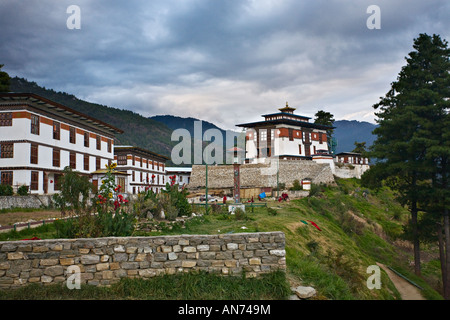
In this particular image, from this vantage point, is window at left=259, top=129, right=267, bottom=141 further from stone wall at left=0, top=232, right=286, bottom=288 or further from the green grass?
the green grass

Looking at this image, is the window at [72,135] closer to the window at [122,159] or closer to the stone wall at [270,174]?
the window at [122,159]

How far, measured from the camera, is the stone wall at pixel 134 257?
8383 millimetres

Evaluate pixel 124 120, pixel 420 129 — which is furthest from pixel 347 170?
pixel 124 120

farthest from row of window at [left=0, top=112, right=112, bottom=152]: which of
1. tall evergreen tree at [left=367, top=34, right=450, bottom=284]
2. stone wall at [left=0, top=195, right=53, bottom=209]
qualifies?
tall evergreen tree at [left=367, top=34, right=450, bottom=284]

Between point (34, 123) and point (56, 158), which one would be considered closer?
point (34, 123)

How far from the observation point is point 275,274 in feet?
29.0

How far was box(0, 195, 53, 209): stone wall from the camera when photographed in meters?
21.7

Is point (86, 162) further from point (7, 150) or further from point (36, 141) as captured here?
point (7, 150)

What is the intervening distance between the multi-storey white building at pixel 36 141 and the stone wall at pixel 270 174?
21250 millimetres

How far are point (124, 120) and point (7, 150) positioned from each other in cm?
12030

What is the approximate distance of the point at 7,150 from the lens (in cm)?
2695
